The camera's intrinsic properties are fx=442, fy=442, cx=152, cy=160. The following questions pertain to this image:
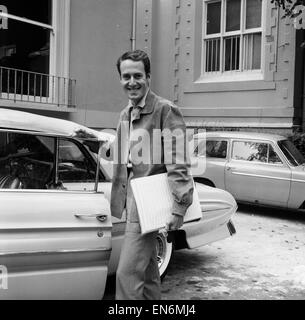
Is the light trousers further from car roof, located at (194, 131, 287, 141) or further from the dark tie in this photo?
car roof, located at (194, 131, 287, 141)

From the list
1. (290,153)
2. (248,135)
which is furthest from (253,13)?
(290,153)

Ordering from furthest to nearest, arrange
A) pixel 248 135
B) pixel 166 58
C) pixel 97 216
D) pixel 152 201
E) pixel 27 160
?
pixel 166 58 → pixel 248 135 → pixel 27 160 → pixel 97 216 → pixel 152 201

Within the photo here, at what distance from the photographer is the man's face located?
2729mm

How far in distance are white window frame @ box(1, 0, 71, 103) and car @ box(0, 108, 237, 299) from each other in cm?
619

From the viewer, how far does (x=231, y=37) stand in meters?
12.4

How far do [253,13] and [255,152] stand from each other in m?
5.36

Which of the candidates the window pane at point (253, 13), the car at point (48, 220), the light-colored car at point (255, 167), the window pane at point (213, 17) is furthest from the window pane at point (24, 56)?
the car at point (48, 220)

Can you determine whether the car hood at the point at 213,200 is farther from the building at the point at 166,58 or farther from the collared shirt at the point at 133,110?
the building at the point at 166,58

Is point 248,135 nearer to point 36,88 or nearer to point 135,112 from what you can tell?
point 36,88

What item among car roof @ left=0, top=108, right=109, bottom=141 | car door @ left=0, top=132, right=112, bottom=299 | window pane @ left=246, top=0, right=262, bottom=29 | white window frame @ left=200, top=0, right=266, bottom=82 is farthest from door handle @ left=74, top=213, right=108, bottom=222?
window pane @ left=246, top=0, right=262, bottom=29

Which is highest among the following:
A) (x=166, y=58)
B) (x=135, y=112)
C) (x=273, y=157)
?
(x=166, y=58)

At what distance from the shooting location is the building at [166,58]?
9391 mm
